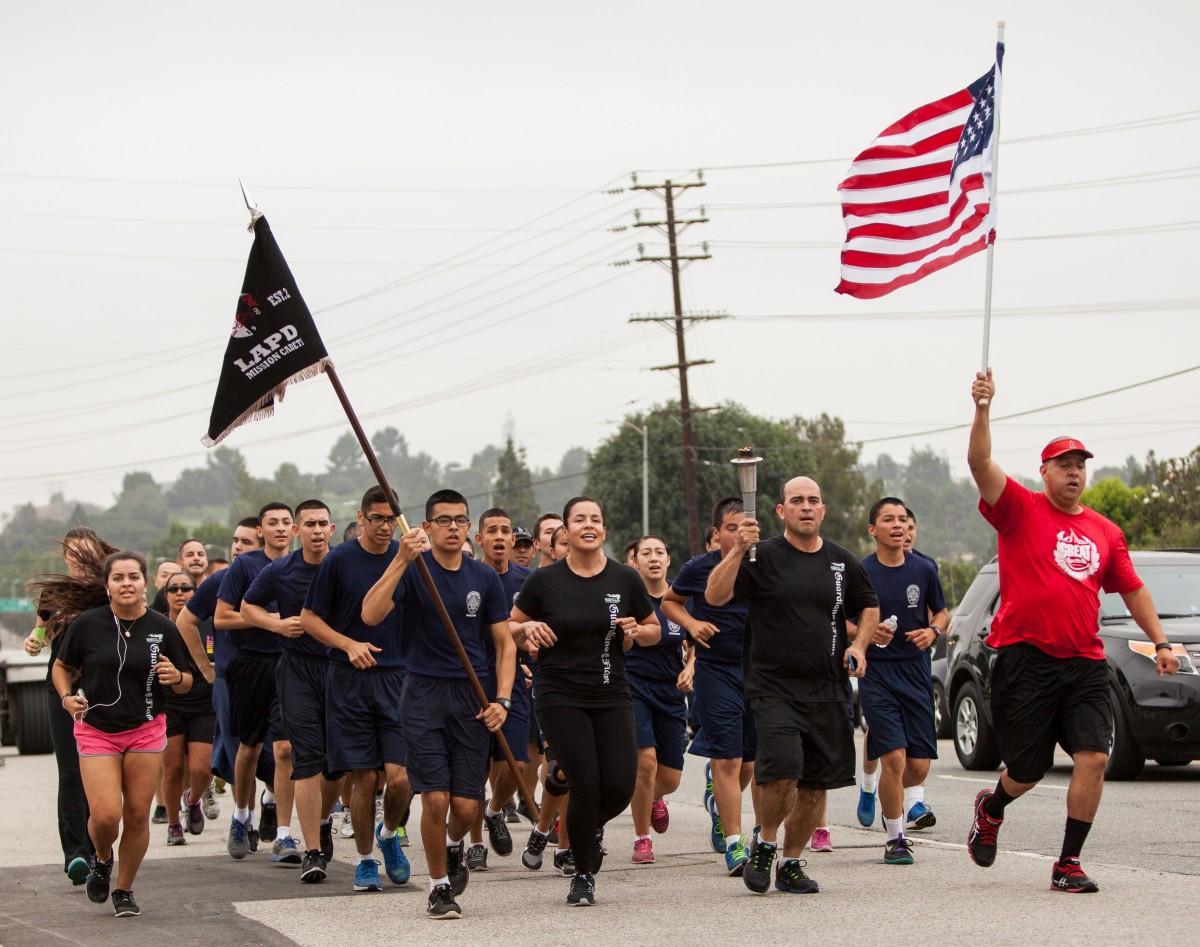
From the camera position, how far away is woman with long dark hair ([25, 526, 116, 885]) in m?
10.5

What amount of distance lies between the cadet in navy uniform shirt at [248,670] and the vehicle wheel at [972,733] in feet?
23.0

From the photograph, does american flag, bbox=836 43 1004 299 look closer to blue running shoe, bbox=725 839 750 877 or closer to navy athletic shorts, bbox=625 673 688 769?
navy athletic shorts, bbox=625 673 688 769

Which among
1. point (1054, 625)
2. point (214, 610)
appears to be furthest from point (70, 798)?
point (1054, 625)

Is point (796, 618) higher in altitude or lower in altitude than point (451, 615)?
lower

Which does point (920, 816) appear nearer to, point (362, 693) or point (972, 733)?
point (362, 693)

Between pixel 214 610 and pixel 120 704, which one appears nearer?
pixel 120 704

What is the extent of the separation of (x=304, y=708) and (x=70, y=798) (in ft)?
4.56

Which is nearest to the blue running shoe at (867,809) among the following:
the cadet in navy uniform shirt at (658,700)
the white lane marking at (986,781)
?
the cadet in navy uniform shirt at (658,700)

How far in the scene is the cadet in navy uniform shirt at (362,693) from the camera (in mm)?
10438

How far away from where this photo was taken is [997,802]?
9.48 meters

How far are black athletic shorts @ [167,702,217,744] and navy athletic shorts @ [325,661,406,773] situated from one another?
9.87 ft

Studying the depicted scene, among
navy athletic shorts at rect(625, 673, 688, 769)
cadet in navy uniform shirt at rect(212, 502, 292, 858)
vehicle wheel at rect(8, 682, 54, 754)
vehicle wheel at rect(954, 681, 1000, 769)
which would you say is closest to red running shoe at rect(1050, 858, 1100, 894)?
navy athletic shorts at rect(625, 673, 688, 769)

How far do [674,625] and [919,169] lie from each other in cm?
319

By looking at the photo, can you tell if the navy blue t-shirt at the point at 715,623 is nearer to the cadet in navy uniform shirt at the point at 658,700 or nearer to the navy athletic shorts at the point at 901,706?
the cadet in navy uniform shirt at the point at 658,700
